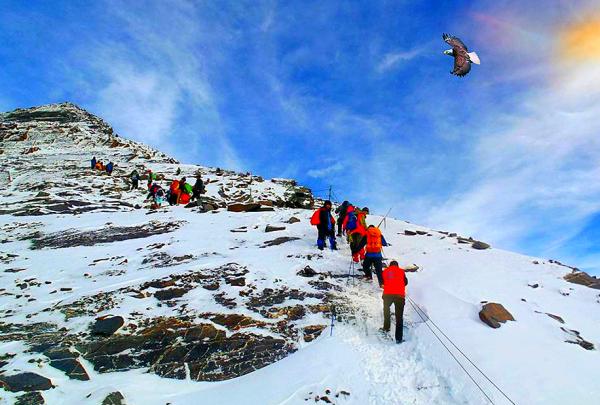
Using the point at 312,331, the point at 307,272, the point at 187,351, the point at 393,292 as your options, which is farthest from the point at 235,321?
the point at 393,292

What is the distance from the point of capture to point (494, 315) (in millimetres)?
10273

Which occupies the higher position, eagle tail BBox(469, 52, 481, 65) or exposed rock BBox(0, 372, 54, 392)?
eagle tail BBox(469, 52, 481, 65)

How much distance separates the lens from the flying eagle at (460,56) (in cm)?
1344

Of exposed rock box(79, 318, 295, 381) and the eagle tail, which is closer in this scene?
exposed rock box(79, 318, 295, 381)

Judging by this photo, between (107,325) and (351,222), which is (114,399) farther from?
(351,222)

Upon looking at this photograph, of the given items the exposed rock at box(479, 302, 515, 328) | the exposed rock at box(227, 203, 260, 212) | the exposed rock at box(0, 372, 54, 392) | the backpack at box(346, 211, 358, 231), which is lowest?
the exposed rock at box(0, 372, 54, 392)

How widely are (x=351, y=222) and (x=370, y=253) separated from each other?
3.18 m

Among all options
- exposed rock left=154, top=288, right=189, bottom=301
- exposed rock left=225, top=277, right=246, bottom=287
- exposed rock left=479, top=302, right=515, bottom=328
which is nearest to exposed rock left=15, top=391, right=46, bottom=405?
exposed rock left=154, top=288, right=189, bottom=301

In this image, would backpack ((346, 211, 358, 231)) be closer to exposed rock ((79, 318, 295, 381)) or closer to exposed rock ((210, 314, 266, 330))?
exposed rock ((210, 314, 266, 330))

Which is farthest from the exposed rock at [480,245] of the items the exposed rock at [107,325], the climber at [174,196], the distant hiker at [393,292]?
the climber at [174,196]

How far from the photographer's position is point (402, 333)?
32.7ft

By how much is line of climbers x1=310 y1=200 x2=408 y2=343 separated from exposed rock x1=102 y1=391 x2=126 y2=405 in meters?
6.13

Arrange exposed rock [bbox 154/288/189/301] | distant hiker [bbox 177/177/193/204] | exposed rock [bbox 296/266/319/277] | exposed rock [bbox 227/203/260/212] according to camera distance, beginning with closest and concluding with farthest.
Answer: exposed rock [bbox 154/288/189/301]
exposed rock [bbox 296/266/319/277]
exposed rock [bbox 227/203/260/212]
distant hiker [bbox 177/177/193/204]

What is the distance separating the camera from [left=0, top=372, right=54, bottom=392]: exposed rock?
24.2ft
